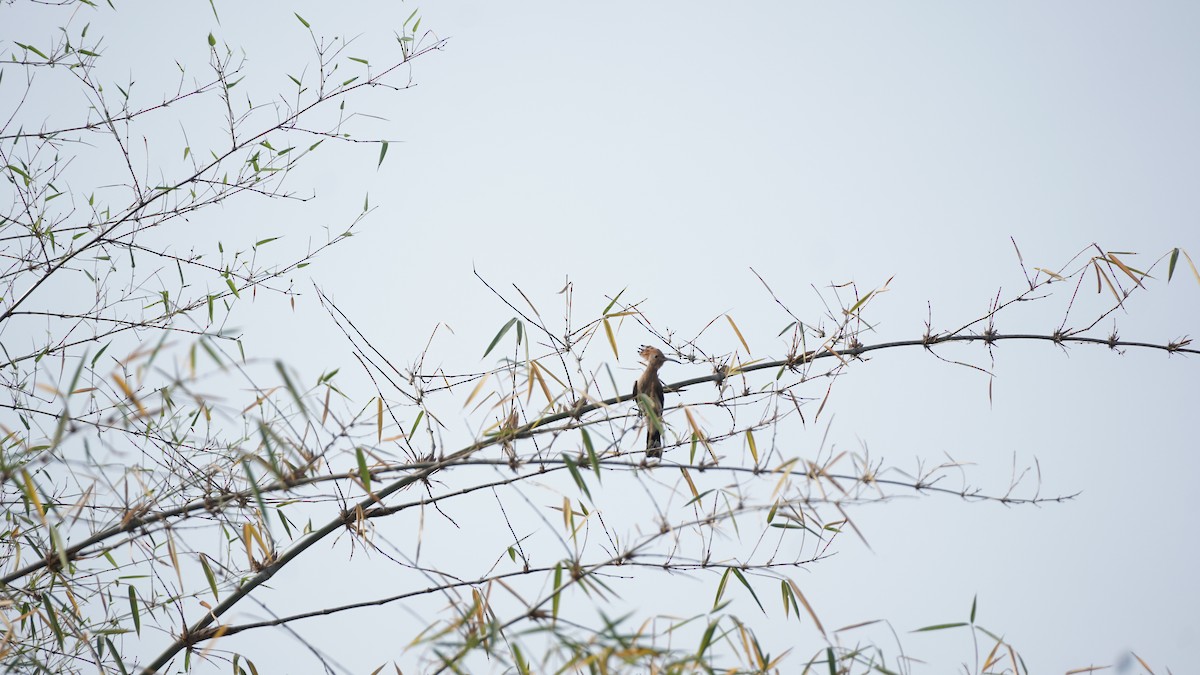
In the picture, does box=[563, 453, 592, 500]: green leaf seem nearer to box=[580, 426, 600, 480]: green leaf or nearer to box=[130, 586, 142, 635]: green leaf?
box=[580, 426, 600, 480]: green leaf

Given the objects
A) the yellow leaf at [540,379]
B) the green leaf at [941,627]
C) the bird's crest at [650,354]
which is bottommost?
the green leaf at [941,627]

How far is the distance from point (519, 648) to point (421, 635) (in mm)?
151

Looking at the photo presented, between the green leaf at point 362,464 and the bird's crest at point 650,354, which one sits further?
the bird's crest at point 650,354

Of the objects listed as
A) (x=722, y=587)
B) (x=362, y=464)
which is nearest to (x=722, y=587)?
(x=722, y=587)

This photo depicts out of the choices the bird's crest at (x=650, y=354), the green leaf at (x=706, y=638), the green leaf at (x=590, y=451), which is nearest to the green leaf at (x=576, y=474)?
the green leaf at (x=590, y=451)

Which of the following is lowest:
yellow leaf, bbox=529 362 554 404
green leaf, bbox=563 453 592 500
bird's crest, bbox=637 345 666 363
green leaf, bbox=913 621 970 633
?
green leaf, bbox=913 621 970 633

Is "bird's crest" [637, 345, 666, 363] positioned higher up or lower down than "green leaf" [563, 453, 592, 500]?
higher up

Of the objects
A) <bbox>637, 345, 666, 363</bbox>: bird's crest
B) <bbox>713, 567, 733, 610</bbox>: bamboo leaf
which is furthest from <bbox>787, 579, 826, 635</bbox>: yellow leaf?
<bbox>637, 345, 666, 363</bbox>: bird's crest

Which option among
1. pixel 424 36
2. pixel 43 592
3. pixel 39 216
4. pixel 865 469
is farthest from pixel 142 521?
pixel 424 36

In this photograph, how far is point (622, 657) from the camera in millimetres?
1383

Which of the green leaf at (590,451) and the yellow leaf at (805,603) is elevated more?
the green leaf at (590,451)

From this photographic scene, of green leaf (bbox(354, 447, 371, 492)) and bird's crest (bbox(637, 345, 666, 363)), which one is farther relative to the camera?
bird's crest (bbox(637, 345, 666, 363))

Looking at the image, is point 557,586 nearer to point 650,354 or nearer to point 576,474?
point 576,474

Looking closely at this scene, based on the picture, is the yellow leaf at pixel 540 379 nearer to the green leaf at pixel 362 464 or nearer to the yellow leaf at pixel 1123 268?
the green leaf at pixel 362 464
